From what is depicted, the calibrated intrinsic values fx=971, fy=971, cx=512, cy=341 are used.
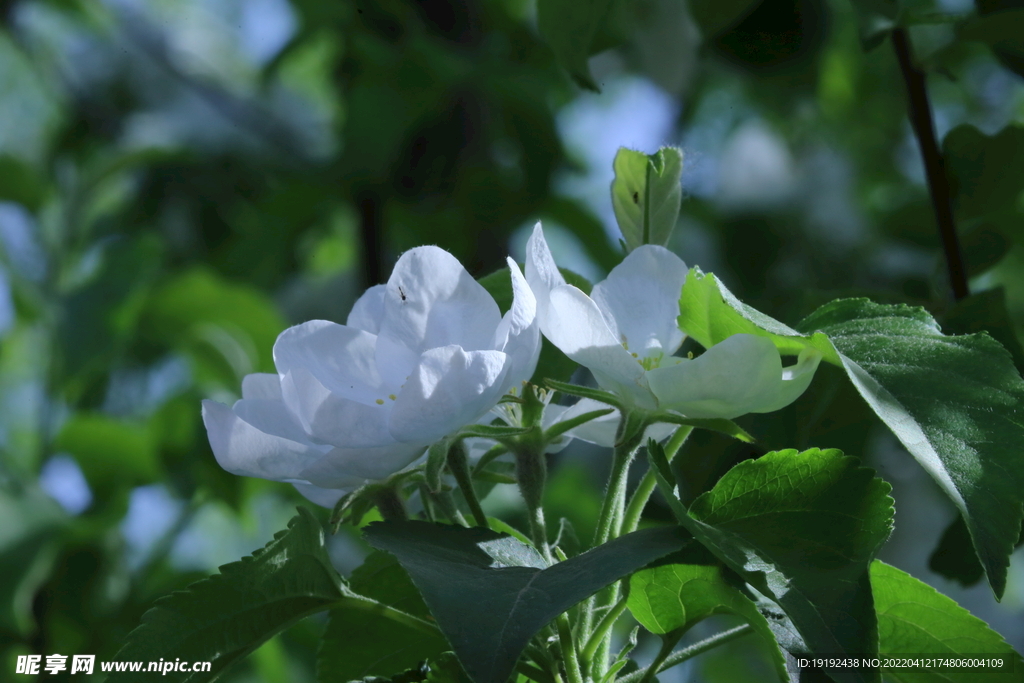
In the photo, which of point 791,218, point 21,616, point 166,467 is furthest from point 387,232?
point 791,218

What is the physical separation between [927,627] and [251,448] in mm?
296

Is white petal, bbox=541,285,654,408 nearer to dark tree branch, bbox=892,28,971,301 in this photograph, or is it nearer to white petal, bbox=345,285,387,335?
white petal, bbox=345,285,387,335

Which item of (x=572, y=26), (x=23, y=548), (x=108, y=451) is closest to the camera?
(x=572, y=26)

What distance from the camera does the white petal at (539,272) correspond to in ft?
1.28

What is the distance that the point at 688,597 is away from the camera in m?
0.39

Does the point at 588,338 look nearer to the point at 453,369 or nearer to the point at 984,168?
the point at 453,369

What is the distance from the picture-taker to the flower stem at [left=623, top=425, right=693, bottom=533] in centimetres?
42

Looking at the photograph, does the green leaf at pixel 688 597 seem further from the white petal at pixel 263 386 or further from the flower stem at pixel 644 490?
the white petal at pixel 263 386

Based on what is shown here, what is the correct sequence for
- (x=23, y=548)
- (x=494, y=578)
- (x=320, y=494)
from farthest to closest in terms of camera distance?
(x=23, y=548)
(x=320, y=494)
(x=494, y=578)

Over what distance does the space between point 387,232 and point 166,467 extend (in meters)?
0.51

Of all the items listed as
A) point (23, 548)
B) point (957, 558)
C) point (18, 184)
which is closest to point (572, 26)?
point (957, 558)

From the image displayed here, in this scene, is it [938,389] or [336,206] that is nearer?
[938,389]

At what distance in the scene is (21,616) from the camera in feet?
3.81

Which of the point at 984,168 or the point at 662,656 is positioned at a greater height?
the point at 984,168
